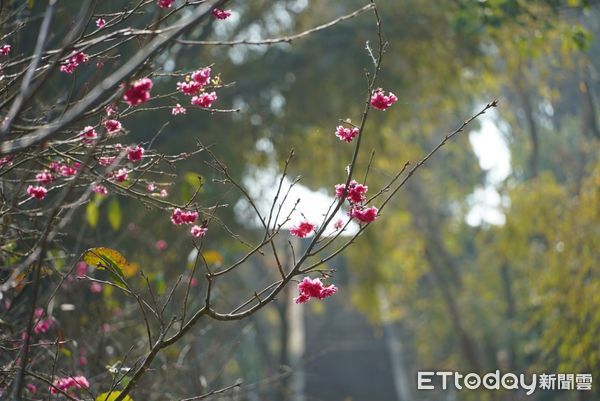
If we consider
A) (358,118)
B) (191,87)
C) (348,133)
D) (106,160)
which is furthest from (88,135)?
(358,118)

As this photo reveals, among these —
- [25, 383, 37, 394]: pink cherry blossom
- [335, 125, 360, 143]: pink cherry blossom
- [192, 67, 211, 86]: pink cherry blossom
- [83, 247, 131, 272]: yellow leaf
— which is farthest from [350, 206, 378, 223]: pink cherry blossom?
[25, 383, 37, 394]: pink cherry blossom

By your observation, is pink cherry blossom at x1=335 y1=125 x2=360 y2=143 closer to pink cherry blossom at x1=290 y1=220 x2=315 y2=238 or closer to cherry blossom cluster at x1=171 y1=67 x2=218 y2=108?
pink cherry blossom at x1=290 y1=220 x2=315 y2=238

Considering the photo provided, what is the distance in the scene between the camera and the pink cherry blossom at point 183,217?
10.9ft

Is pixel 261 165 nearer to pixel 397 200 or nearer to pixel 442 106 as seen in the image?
pixel 442 106

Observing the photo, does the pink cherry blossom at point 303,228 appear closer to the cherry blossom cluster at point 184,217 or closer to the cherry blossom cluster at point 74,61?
the cherry blossom cluster at point 184,217

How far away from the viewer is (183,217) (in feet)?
10.9

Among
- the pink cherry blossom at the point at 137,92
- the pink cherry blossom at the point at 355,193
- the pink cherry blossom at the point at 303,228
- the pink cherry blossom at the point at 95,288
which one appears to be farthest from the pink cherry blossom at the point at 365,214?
the pink cherry blossom at the point at 95,288

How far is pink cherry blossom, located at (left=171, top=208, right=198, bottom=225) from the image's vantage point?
3.31 m

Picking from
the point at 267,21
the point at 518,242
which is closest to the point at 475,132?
the point at 518,242

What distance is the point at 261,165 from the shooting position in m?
9.77

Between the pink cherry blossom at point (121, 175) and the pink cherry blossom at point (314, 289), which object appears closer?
the pink cherry blossom at point (314, 289)

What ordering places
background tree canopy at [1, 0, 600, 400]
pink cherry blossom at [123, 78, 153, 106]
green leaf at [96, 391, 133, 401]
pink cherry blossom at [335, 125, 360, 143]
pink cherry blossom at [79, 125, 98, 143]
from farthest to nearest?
background tree canopy at [1, 0, 600, 400], pink cherry blossom at [335, 125, 360, 143], pink cherry blossom at [79, 125, 98, 143], green leaf at [96, 391, 133, 401], pink cherry blossom at [123, 78, 153, 106]

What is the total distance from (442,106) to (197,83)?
7807 millimetres

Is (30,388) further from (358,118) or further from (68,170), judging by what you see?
(358,118)
